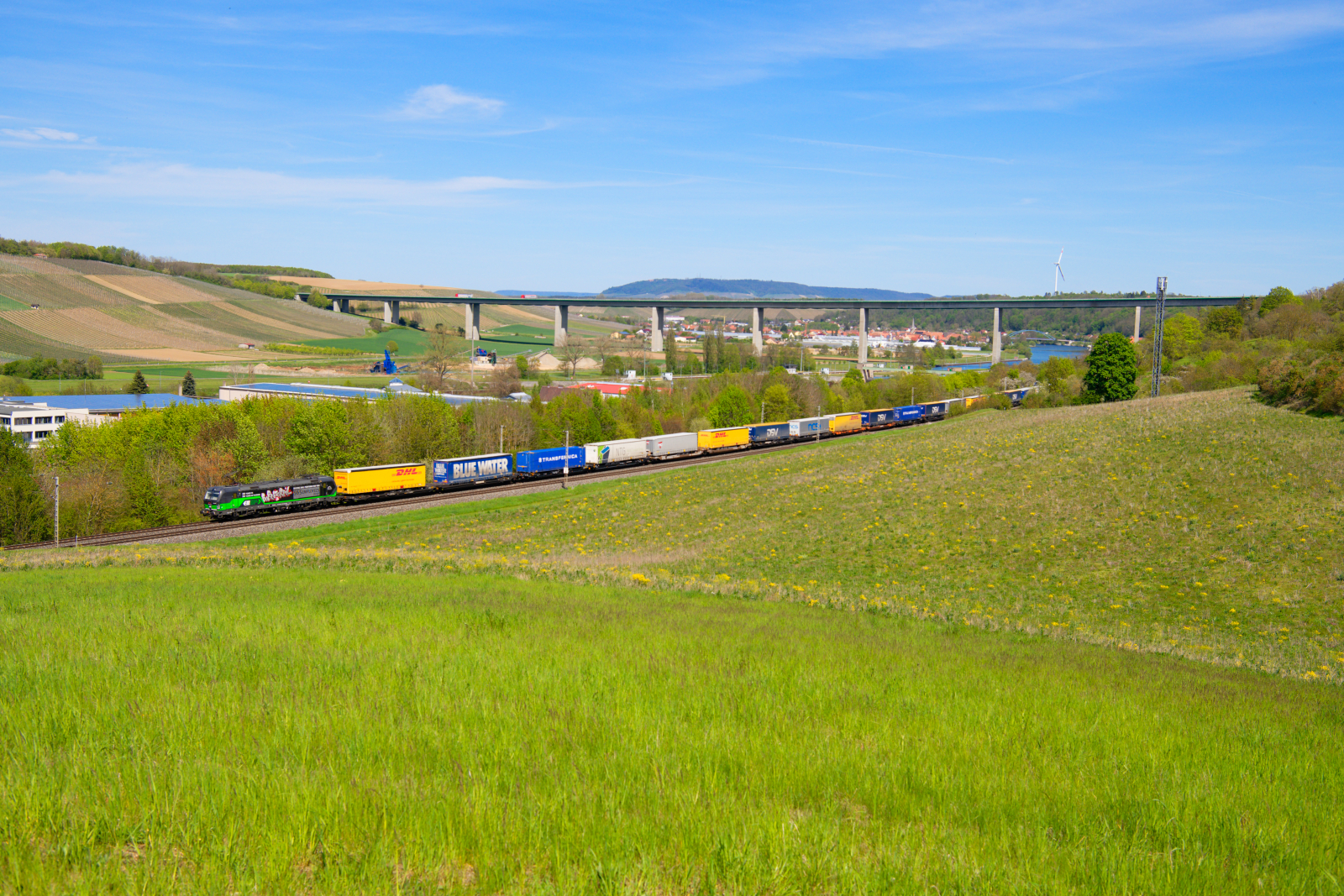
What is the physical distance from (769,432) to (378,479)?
148ft

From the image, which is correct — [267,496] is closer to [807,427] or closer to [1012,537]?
[1012,537]

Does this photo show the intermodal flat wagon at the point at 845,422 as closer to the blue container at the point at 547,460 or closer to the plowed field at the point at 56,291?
the blue container at the point at 547,460

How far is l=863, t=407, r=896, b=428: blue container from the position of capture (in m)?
103

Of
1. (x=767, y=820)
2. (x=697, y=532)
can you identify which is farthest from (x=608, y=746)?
(x=697, y=532)

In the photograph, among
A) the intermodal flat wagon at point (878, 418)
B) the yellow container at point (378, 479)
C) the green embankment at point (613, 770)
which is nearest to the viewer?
the green embankment at point (613, 770)

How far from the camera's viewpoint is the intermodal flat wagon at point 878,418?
336 ft

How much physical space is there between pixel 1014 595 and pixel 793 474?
25.3 m

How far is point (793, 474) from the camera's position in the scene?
52188 mm

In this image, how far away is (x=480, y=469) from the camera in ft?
216

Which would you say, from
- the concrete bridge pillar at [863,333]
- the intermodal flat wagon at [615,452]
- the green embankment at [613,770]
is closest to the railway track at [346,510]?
the intermodal flat wagon at [615,452]

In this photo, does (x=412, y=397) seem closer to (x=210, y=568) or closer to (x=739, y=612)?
(x=210, y=568)

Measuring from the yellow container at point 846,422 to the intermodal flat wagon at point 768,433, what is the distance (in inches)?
244

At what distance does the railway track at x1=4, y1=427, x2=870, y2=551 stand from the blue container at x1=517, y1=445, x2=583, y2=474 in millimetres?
→ 898

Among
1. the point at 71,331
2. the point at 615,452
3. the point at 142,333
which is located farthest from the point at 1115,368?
the point at 71,331
